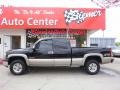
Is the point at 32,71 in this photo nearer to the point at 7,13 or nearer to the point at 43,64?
the point at 43,64

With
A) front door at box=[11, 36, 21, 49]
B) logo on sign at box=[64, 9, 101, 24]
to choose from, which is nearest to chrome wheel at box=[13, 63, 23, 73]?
logo on sign at box=[64, 9, 101, 24]

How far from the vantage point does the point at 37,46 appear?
13.0 m

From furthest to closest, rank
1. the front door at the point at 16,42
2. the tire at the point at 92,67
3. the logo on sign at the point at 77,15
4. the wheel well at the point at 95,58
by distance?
1. the front door at the point at 16,42
2. the logo on sign at the point at 77,15
3. the wheel well at the point at 95,58
4. the tire at the point at 92,67

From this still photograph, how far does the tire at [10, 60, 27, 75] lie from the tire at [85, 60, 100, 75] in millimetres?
3152

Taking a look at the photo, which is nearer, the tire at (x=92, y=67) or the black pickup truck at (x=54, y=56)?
the black pickup truck at (x=54, y=56)

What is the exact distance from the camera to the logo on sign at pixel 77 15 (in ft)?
60.4

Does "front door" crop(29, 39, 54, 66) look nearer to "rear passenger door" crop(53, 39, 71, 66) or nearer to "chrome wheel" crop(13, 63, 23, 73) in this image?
"rear passenger door" crop(53, 39, 71, 66)

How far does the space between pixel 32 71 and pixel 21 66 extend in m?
1.26

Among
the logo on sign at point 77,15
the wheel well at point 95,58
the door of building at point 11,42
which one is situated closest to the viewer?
the wheel well at point 95,58

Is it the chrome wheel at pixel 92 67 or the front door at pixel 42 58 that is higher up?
the front door at pixel 42 58

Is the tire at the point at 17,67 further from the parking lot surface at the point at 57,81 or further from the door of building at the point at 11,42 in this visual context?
the door of building at the point at 11,42

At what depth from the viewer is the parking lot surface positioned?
9938mm

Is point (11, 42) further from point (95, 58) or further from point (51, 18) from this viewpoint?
point (95, 58)

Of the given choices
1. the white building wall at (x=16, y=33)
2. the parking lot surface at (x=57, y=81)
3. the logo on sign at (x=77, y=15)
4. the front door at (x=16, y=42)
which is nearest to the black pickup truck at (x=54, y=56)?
the parking lot surface at (x=57, y=81)
